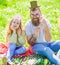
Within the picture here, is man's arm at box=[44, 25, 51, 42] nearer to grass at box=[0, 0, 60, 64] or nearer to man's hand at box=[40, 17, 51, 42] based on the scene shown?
man's hand at box=[40, 17, 51, 42]

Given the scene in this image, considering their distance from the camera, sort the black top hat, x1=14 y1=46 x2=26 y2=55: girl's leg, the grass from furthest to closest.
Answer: the grass, x1=14 y1=46 x2=26 y2=55: girl's leg, the black top hat

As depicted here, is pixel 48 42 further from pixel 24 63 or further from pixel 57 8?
pixel 57 8

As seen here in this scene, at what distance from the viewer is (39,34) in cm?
358

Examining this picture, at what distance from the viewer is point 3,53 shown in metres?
3.47

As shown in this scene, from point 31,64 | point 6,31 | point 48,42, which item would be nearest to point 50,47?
point 48,42

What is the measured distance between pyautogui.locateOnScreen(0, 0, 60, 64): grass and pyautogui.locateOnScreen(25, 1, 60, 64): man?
0.16m

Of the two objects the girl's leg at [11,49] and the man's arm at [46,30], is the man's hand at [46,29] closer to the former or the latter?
the man's arm at [46,30]

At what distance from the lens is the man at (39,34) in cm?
353

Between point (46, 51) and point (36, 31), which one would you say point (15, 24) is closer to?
point (36, 31)

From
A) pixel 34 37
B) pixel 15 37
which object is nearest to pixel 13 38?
pixel 15 37

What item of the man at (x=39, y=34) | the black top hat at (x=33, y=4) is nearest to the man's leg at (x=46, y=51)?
the man at (x=39, y=34)

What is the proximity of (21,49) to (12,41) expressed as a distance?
15cm

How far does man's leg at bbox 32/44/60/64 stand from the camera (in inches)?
140

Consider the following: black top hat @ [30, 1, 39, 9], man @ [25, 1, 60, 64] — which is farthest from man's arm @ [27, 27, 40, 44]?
black top hat @ [30, 1, 39, 9]
